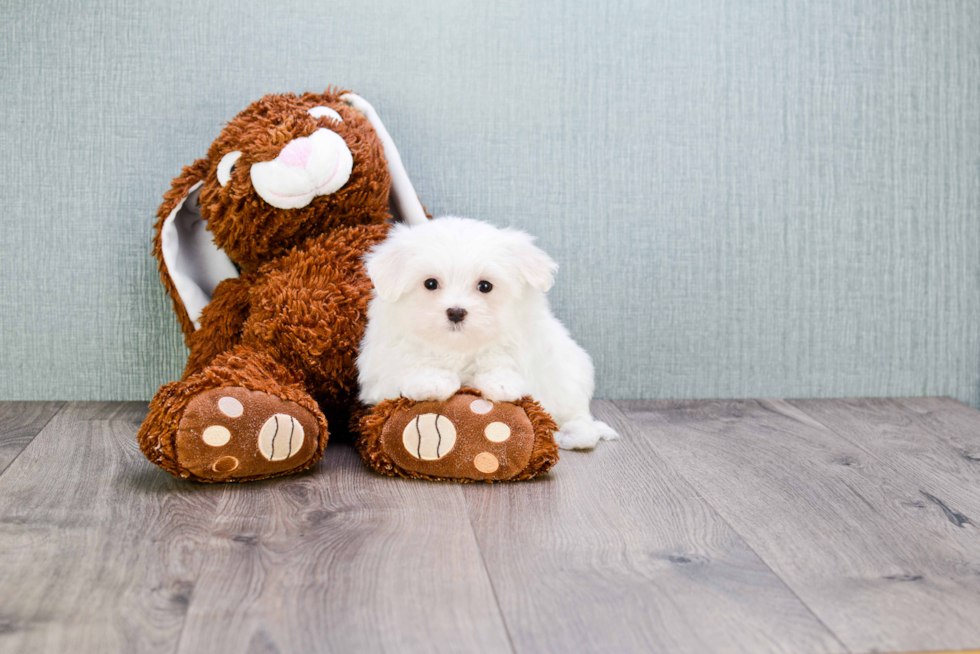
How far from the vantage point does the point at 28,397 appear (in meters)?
1.60

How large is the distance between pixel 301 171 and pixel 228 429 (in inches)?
17.0

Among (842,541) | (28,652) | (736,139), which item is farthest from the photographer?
(736,139)

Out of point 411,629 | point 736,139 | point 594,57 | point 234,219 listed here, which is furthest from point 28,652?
point 736,139

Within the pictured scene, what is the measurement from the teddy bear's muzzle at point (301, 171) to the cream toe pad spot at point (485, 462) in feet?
1.66

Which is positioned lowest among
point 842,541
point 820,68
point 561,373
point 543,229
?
point 842,541

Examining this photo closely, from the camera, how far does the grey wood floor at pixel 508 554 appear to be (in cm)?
75

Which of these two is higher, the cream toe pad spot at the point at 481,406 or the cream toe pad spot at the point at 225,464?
the cream toe pad spot at the point at 481,406

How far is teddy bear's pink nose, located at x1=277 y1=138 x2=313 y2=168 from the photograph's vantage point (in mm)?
1299

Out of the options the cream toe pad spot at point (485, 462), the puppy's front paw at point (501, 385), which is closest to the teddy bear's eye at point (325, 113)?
the puppy's front paw at point (501, 385)

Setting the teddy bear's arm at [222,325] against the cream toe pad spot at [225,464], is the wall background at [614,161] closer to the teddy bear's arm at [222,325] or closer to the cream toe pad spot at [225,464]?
the teddy bear's arm at [222,325]

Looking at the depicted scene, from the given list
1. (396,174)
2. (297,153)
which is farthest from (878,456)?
(297,153)

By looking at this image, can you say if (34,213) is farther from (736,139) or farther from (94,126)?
(736,139)

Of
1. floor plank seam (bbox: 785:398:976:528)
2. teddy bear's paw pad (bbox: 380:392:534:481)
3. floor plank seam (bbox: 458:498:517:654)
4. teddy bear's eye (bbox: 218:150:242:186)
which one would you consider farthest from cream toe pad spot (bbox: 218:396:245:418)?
floor plank seam (bbox: 785:398:976:528)

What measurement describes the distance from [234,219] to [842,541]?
993 millimetres
